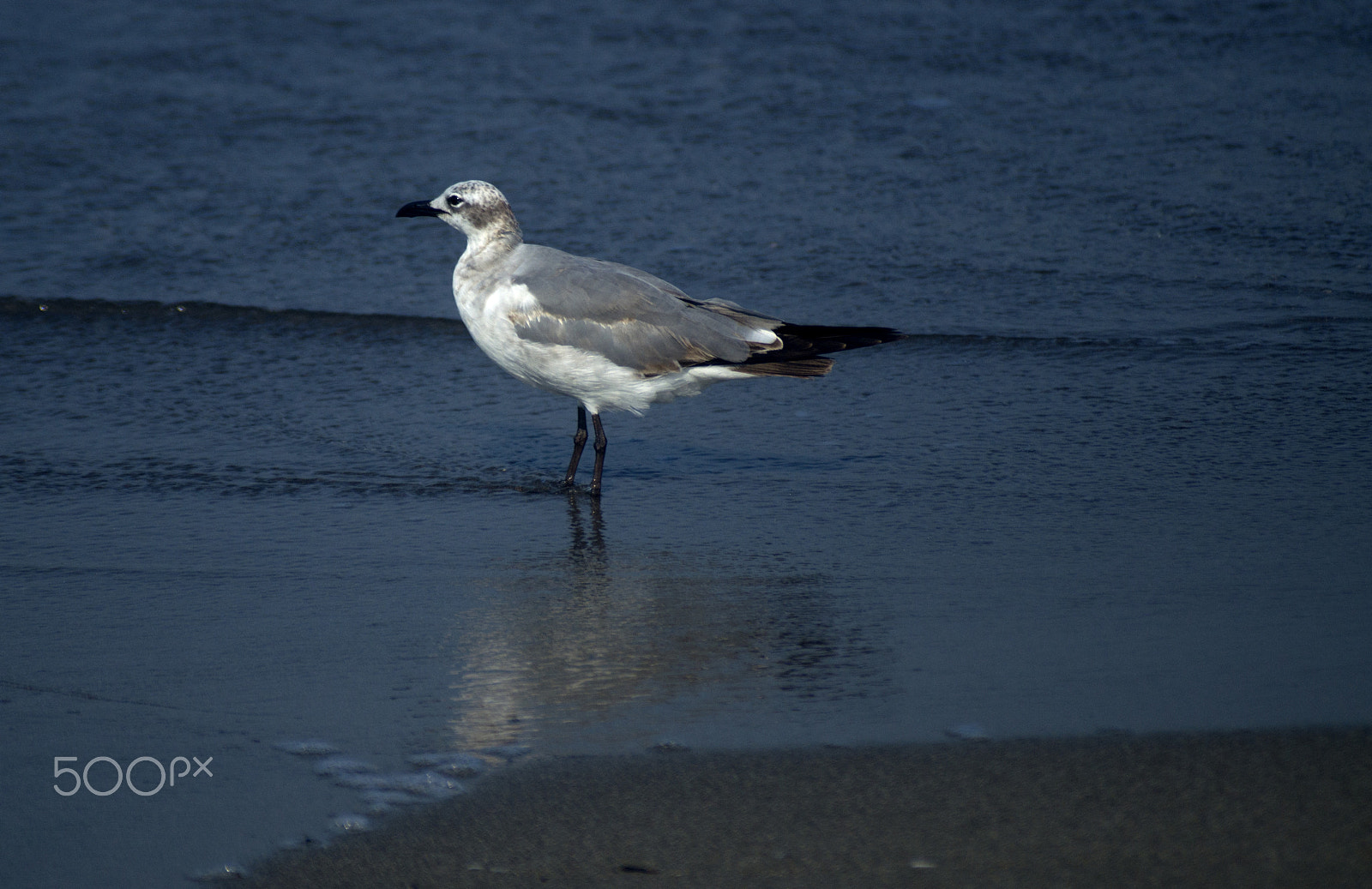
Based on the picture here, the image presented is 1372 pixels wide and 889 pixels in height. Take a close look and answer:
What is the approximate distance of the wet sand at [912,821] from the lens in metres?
2.52

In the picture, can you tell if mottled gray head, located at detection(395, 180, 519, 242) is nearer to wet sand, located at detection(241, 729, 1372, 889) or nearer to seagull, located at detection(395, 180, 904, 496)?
seagull, located at detection(395, 180, 904, 496)

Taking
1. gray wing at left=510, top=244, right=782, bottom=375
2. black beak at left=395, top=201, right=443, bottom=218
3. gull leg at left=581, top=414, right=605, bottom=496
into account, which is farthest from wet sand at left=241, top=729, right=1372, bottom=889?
black beak at left=395, top=201, right=443, bottom=218

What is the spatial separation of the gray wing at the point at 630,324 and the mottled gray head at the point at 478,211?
396 millimetres

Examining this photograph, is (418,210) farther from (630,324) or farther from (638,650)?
(638,650)

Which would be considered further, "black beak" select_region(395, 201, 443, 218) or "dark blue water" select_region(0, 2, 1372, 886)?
"black beak" select_region(395, 201, 443, 218)

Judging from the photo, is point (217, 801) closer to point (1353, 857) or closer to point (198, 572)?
point (198, 572)

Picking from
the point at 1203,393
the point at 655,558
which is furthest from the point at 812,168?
the point at 655,558

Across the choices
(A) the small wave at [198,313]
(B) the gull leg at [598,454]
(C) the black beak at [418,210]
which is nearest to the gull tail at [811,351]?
(B) the gull leg at [598,454]

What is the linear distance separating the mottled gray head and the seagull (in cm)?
27

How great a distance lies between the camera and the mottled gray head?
17.5ft

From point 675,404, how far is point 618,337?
115 cm

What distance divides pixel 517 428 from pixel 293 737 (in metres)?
2.73

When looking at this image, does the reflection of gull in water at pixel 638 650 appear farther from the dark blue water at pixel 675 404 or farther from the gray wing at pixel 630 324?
the gray wing at pixel 630 324

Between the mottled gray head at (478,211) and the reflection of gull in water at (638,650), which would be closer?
the reflection of gull in water at (638,650)
